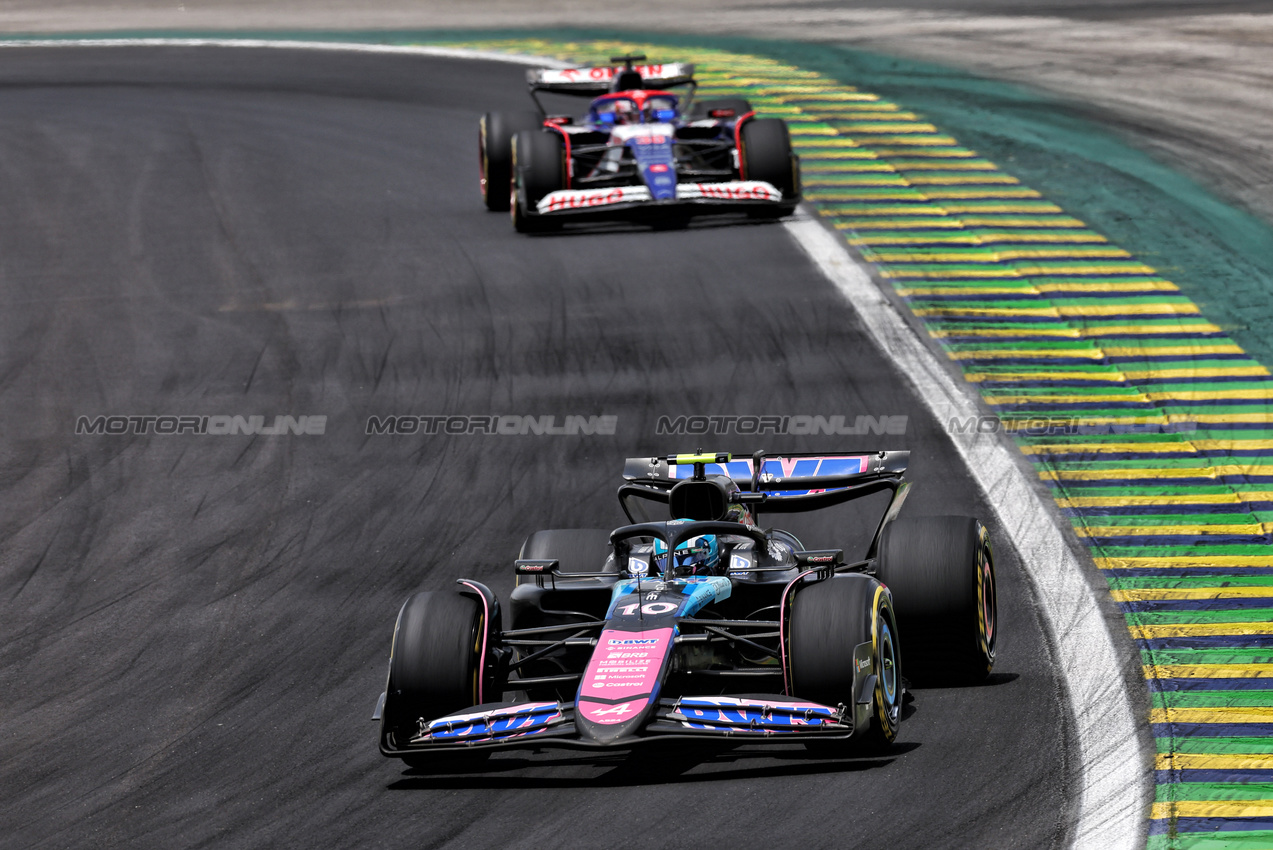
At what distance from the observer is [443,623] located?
344 inches

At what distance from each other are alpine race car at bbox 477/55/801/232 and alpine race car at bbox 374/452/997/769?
27.5 feet

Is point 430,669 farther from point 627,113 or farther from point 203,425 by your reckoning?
point 627,113

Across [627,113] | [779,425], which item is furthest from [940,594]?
[627,113]

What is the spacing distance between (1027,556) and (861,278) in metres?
6.47

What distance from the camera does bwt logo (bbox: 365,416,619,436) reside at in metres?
14.3

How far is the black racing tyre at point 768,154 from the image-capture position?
62.2ft

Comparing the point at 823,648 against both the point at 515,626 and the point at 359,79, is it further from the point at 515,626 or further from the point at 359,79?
the point at 359,79

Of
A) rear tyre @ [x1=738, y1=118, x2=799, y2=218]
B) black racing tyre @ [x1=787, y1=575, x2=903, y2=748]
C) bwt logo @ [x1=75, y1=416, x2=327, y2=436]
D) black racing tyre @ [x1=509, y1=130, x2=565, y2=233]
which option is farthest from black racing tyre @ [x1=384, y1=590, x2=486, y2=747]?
rear tyre @ [x1=738, y1=118, x2=799, y2=218]

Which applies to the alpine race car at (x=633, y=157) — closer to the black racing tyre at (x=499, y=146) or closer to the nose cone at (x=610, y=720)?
the black racing tyre at (x=499, y=146)

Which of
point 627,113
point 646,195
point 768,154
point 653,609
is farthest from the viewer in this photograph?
point 627,113

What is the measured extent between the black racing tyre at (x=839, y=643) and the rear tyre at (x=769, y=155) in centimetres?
1083

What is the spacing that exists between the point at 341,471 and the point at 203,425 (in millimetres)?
1784

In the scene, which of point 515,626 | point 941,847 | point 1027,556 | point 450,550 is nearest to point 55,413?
point 450,550

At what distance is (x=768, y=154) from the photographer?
746 inches
